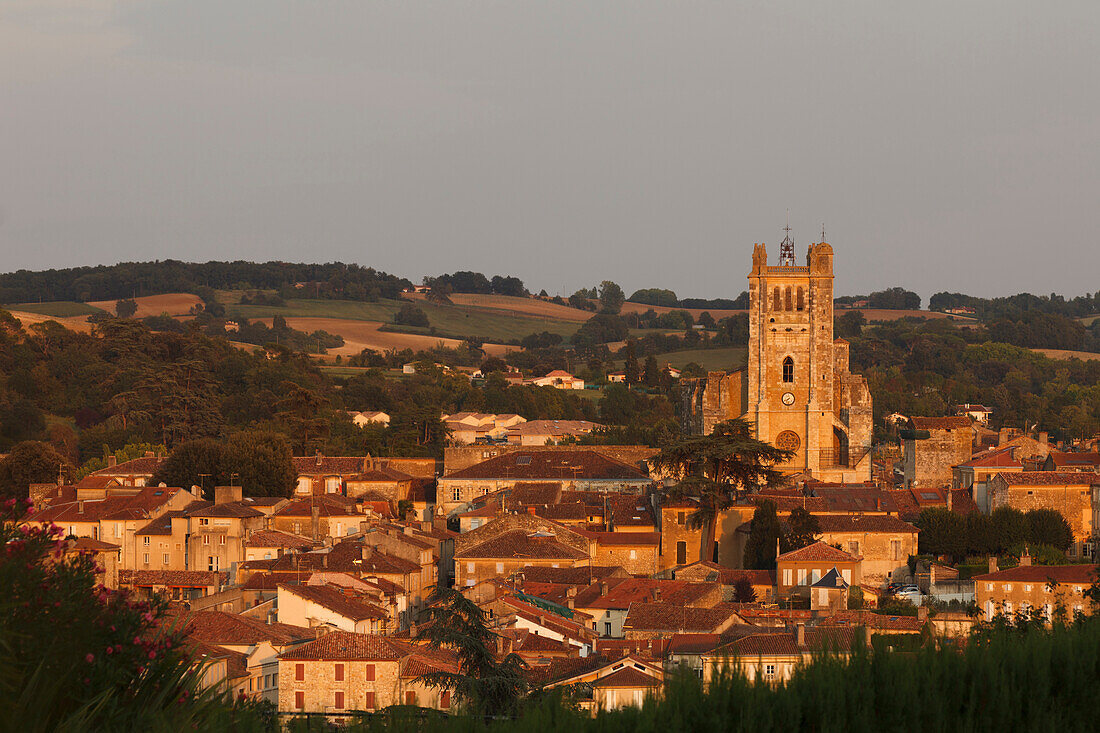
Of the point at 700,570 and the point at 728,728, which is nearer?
the point at 728,728

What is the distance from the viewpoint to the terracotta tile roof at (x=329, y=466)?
65562 mm

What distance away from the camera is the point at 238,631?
3127cm

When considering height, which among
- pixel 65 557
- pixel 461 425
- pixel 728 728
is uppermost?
pixel 65 557

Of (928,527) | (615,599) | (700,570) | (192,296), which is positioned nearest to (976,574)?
(928,527)

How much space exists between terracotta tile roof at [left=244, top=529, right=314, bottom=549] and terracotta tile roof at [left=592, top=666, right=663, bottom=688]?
23046mm

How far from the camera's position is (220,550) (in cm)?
5016

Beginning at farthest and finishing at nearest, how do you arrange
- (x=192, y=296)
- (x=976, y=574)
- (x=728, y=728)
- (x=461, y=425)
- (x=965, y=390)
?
(x=192, y=296) → (x=965, y=390) → (x=461, y=425) → (x=976, y=574) → (x=728, y=728)

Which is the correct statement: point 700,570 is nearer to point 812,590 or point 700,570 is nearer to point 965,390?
point 812,590

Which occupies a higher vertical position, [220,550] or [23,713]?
[23,713]

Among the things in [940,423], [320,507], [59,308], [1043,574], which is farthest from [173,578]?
[59,308]

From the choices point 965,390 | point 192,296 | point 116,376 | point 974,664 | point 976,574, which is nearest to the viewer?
point 974,664

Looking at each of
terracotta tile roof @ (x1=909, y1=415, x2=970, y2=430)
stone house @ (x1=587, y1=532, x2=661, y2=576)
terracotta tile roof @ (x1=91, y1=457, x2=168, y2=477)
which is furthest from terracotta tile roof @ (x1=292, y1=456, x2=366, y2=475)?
terracotta tile roof @ (x1=909, y1=415, x2=970, y2=430)

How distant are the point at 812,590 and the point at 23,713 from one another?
33.1 meters

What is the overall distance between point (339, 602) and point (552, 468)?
26313 mm
